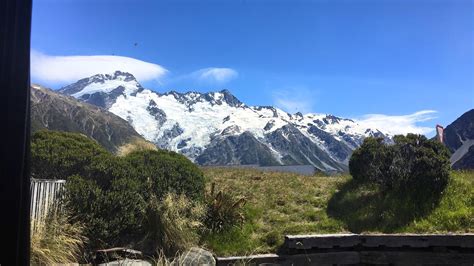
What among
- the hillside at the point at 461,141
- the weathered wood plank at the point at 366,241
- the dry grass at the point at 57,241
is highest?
the hillside at the point at 461,141

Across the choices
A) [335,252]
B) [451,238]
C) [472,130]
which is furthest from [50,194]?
[472,130]

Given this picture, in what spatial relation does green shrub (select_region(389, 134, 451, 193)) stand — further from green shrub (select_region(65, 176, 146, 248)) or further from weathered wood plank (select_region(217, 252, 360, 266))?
green shrub (select_region(65, 176, 146, 248))

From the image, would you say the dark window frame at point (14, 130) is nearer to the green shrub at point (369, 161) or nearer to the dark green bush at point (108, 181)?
the dark green bush at point (108, 181)

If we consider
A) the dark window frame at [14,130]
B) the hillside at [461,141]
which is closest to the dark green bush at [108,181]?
the dark window frame at [14,130]

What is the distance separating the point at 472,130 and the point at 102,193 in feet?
135

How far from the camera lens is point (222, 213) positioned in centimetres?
1230

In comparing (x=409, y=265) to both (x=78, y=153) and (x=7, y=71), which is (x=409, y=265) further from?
(x=7, y=71)

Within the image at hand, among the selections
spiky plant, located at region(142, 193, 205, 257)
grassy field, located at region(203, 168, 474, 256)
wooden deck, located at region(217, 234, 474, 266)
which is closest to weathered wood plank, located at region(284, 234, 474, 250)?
wooden deck, located at region(217, 234, 474, 266)

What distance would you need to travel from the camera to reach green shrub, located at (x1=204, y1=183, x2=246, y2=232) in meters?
12.0

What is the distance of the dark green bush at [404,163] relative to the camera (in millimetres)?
12742

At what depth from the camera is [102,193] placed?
33.6 ft

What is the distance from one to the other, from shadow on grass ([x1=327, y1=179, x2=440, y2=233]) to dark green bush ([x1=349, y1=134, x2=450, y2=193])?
0.84ft

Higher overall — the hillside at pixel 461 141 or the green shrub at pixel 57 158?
the hillside at pixel 461 141

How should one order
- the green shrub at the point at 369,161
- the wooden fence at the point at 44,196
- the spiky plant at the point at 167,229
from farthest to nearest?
Result: 1. the green shrub at the point at 369,161
2. the spiky plant at the point at 167,229
3. the wooden fence at the point at 44,196
